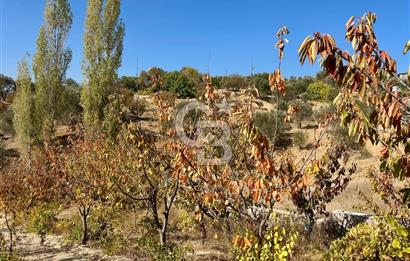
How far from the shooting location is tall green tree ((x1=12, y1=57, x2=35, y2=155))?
19969mm

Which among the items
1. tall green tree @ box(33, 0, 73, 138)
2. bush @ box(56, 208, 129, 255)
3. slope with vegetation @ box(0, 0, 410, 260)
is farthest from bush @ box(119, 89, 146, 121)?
tall green tree @ box(33, 0, 73, 138)

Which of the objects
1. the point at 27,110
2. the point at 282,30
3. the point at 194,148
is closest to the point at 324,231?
the point at 194,148

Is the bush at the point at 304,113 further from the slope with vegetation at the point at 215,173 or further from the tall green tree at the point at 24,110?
the tall green tree at the point at 24,110

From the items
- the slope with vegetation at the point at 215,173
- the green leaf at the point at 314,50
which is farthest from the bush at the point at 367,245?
the green leaf at the point at 314,50

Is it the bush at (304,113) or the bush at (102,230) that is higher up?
the bush at (304,113)

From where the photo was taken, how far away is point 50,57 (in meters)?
20.3

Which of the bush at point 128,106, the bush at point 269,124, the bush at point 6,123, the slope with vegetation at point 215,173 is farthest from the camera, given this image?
the bush at point 6,123

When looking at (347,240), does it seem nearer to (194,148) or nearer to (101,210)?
(194,148)

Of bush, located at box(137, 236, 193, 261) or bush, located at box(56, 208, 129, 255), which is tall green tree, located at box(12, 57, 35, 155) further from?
bush, located at box(137, 236, 193, 261)

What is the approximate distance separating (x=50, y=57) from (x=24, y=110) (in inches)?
117

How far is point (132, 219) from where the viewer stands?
10.8 metres

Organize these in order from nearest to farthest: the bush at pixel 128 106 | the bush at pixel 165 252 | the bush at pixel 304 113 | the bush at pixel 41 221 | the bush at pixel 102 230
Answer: the bush at pixel 128 106 → the bush at pixel 165 252 → the bush at pixel 102 230 → the bush at pixel 41 221 → the bush at pixel 304 113

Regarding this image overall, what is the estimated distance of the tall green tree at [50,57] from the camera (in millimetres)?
20062

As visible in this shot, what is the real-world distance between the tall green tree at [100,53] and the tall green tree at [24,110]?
2871mm
